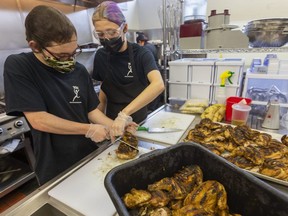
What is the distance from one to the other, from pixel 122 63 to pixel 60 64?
22.7 inches

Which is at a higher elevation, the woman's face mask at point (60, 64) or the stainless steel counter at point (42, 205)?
the woman's face mask at point (60, 64)

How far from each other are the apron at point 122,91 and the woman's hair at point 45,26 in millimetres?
623

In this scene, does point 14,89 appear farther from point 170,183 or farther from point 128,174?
point 170,183

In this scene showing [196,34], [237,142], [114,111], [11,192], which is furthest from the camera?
[11,192]

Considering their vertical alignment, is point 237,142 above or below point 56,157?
above

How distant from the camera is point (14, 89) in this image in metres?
0.86

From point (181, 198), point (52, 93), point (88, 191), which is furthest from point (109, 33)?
point (181, 198)

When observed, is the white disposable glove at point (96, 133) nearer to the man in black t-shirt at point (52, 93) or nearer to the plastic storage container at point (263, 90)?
the man in black t-shirt at point (52, 93)

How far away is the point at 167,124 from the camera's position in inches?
52.7

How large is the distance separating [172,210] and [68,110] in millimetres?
801

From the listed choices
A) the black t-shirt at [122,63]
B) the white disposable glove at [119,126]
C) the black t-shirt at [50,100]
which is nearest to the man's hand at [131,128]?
the white disposable glove at [119,126]

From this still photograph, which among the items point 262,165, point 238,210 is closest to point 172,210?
point 238,210

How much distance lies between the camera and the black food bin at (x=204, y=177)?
1.55 feet

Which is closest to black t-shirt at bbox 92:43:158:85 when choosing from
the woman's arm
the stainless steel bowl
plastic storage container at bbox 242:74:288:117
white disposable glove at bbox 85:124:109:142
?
the woman's arm
